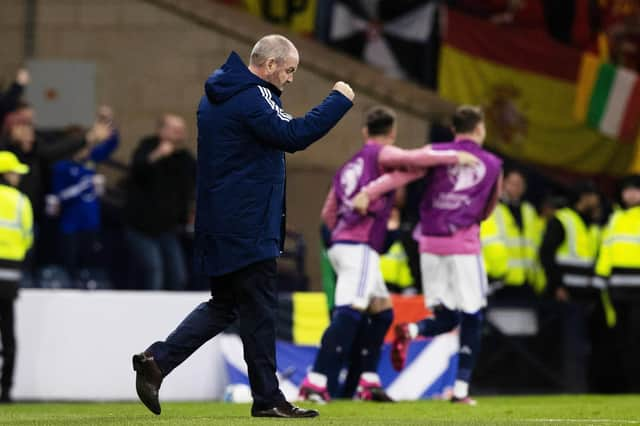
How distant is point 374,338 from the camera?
13.7 m

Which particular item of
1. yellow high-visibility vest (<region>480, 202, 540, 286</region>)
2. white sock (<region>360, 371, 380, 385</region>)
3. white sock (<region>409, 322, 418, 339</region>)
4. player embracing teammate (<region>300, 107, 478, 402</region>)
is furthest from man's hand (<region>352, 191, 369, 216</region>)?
yellow high-visibility vest (<region>480, 202, 540, 286</region>)

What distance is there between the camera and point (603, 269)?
56.7ft

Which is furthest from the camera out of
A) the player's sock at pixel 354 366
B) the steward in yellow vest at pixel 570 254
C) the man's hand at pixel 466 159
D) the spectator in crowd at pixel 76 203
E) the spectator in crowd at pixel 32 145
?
the steward in yellow vest at pixel 570 254

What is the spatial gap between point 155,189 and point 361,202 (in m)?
5.00

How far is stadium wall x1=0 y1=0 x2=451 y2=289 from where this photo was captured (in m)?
20.4

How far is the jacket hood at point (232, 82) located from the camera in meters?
10.1

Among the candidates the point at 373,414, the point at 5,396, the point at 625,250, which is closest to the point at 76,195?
the point at 5,396

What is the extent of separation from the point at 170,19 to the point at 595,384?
23.0 ft

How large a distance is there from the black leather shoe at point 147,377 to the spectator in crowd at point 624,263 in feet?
26.7

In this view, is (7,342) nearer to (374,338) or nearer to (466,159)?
(374,338)

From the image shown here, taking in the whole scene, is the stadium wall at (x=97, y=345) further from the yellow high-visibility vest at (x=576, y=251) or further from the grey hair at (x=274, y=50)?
the grey hair at (x=274, y=50)

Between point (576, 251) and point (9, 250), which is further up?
point (9, 250)

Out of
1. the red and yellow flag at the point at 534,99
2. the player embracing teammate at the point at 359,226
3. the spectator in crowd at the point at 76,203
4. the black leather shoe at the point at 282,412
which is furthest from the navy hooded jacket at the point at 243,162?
the red and yellow flag at the point at 534,99

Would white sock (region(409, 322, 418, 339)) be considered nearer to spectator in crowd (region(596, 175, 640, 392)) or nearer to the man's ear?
the man's ear
